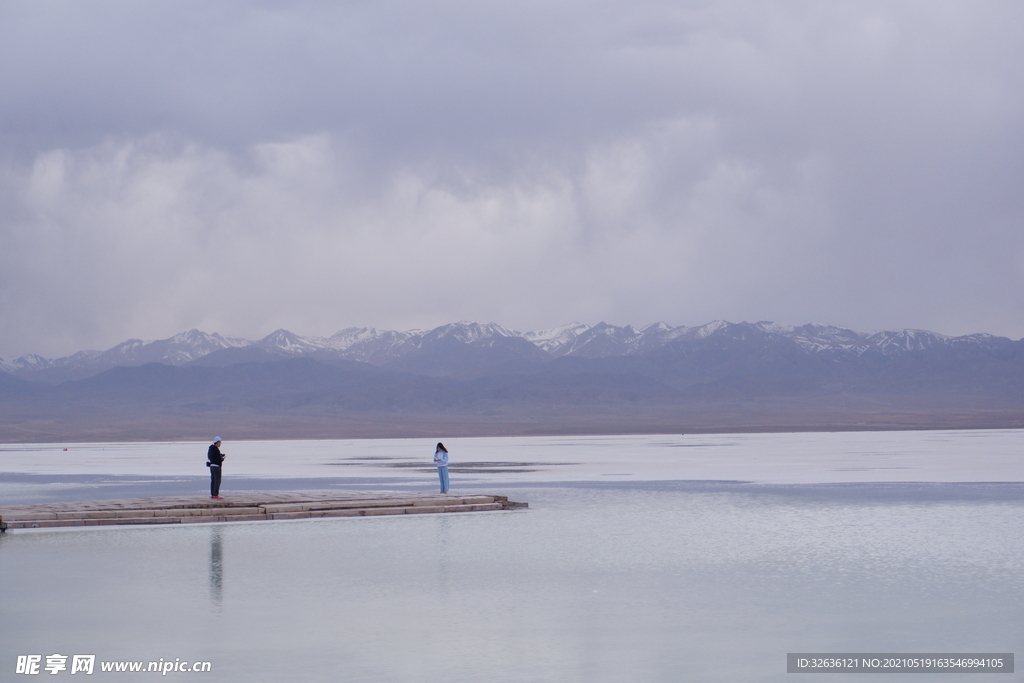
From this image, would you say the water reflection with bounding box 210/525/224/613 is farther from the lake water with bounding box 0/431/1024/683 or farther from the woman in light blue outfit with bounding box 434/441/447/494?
the woman in light blue outfit with bounding box 434/441/447/494

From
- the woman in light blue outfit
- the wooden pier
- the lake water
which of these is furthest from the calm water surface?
the woman in light blue outfit

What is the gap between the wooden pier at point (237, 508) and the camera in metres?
26.6

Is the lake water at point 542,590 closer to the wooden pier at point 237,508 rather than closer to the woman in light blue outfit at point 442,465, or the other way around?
the wooden pier at point 237,508

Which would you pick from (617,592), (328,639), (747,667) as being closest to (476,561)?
(617,592)

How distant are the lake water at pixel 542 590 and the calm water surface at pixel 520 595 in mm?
50

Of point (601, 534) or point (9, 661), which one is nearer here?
point (9, 661)

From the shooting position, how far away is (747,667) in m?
11.9

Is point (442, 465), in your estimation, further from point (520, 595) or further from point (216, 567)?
point (520, 595)

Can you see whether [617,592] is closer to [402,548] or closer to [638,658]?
[638,658]

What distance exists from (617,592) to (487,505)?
44.7ft

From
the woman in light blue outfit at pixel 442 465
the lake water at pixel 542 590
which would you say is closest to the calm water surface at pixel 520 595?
the lake water at pixel 542 590

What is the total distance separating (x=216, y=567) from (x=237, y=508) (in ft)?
30.0

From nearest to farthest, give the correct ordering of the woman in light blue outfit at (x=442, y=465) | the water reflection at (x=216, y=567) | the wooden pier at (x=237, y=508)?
the water reflection at (x=216, y=567)
the wooden pier at (x=237, y=508)
the woman in light blue outfit at (x=442, y=465)

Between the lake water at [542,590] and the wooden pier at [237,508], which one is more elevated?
the wooden pier at [237,508]
